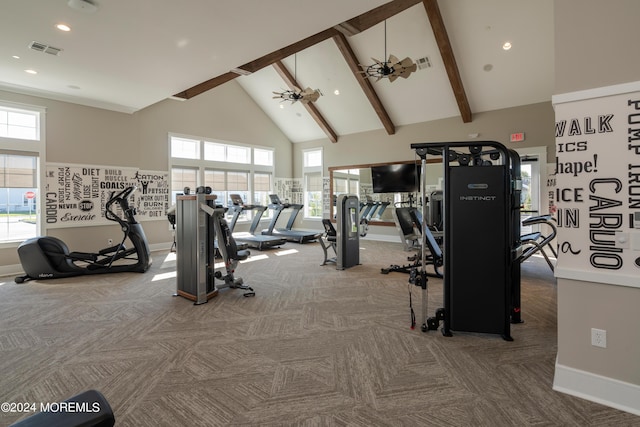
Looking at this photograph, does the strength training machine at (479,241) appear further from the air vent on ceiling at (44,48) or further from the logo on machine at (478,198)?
the air vent on ceiling at (44,48)

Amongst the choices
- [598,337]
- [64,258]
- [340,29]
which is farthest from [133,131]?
[598,337]

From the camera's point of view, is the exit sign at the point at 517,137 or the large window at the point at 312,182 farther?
the large window at the point at 312,182

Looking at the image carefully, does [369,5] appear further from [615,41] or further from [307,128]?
[307,128]

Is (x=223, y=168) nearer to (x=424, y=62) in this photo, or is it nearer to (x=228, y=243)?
(x=228, y=243)

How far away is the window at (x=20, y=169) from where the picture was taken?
5840 millimetres

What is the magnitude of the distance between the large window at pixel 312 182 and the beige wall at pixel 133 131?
1879 millimetres

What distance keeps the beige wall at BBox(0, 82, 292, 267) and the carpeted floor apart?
8.97 feet

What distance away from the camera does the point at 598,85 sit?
2059 mm

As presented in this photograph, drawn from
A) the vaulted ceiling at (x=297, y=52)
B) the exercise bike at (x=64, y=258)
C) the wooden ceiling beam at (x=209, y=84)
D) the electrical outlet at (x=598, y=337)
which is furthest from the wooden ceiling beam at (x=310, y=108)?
the electrical outlet at (x=598, y=337)

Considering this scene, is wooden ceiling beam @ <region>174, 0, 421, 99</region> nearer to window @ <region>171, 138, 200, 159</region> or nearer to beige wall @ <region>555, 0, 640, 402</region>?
window @ <region>171, 138, 200, 159</region>

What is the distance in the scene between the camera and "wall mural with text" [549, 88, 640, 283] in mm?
1995

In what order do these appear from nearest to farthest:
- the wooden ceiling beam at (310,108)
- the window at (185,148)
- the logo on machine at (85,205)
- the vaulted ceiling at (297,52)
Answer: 1. the vaulted ceiling at (297,52)
2. the logo on machine at (85,205)
3. the window at (185,148)
4. the wooden ceiling beam at (310,108)

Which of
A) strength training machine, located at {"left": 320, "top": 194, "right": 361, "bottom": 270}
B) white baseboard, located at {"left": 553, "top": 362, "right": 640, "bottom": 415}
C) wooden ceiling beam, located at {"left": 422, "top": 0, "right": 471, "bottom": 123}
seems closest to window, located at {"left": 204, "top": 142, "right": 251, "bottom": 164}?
strength training machine, located at {"left": 320, "top": 194, "right": 361, "bottom": 270}

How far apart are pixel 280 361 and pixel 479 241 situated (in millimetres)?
2027
